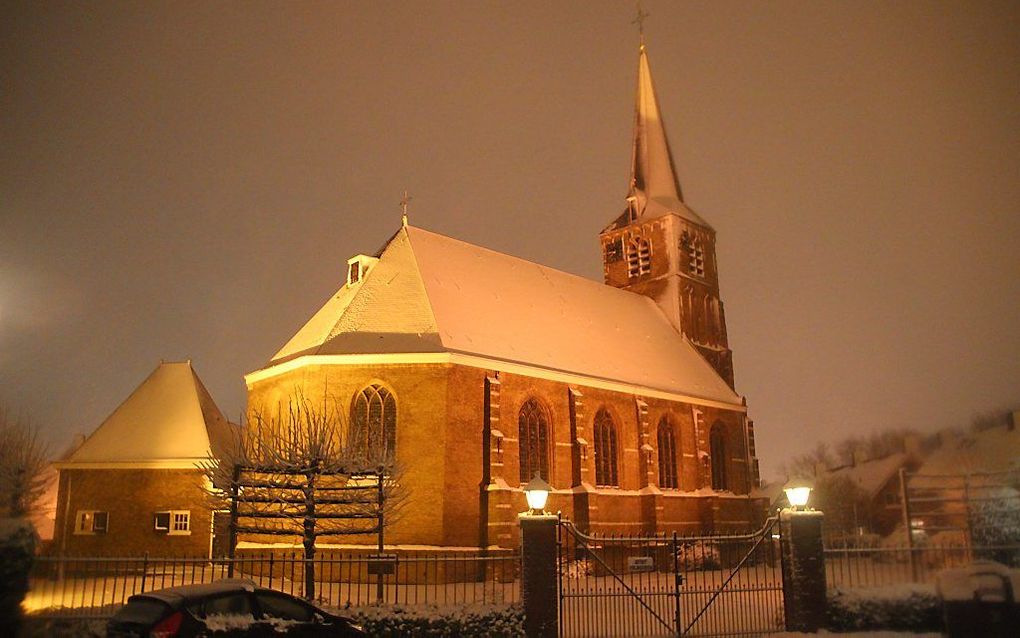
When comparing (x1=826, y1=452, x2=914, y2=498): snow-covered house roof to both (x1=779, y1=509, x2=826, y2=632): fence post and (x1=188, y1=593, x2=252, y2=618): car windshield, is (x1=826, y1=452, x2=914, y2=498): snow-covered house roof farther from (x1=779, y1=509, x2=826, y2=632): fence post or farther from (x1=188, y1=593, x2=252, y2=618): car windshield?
(x1=188, y1=593, x2=252, y2=618): car windshield

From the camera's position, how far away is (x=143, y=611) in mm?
11180

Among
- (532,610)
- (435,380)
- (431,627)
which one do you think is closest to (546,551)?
(532,610)

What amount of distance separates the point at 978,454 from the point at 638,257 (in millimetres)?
27206

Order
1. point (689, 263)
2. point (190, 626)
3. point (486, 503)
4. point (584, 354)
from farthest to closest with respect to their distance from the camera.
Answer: point (689, 263)
point (584, 354)
point (486, 503)
point (190, 626)

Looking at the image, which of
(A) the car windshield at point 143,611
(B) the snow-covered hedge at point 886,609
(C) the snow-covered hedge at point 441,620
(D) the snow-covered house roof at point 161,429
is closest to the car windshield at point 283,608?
(C) the snow-covered hedge at point 441,620

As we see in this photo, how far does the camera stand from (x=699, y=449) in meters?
36.2

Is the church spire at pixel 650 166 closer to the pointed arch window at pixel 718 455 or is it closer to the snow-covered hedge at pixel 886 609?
the pointed arch window at pixel 718 455

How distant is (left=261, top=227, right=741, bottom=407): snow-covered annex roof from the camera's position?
28.2 meters

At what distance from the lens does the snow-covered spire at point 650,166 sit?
144 feet

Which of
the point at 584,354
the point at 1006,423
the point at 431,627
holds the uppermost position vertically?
the point at 584,354

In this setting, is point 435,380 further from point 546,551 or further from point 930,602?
point 930,602

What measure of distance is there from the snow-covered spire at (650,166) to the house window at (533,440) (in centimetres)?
1710

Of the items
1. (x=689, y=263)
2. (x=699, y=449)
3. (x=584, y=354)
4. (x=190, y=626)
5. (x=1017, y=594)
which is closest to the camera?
(x=190, y=626)

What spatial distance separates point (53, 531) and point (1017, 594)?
28736 mm
